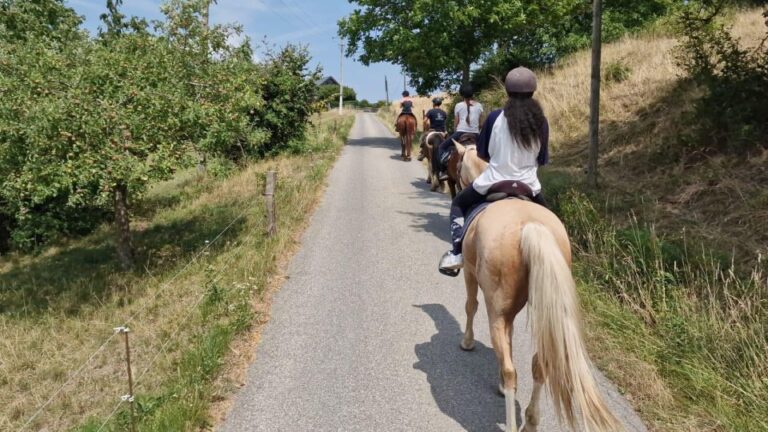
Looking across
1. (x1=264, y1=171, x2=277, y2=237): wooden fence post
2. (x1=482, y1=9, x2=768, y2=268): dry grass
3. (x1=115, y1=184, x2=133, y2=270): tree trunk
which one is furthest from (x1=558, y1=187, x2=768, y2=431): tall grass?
(x1=115, y1=184, x2=133, y2=270): tree trunk

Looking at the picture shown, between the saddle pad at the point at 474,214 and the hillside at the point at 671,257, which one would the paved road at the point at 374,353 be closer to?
the hillside at the point at 671,257

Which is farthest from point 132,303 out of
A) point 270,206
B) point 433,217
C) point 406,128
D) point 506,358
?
point 406,128

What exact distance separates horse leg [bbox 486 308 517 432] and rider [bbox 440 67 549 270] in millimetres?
961

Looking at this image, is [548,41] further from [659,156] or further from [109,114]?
[109,114]

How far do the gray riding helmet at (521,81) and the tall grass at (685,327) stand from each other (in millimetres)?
2458

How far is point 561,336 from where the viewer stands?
122 inches

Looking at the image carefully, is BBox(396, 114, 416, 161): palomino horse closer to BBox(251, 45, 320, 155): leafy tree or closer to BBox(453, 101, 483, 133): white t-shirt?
BBox(251, 45, 320, 155): leafy tree

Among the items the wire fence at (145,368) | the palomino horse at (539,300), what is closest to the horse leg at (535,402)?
the palomino horse at (539,300)

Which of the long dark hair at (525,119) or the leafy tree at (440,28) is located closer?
the long dark hair at (525,119)

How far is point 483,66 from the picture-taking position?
24.4 metres

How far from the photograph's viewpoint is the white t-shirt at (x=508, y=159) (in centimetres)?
388

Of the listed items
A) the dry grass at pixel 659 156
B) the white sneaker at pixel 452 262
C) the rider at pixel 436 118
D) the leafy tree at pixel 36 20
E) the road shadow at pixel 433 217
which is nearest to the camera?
the white sneaker at pixel 452 262

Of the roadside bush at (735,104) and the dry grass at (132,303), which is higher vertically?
the roadside bush at (735,104)

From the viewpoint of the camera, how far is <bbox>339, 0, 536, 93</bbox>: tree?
2020cm
